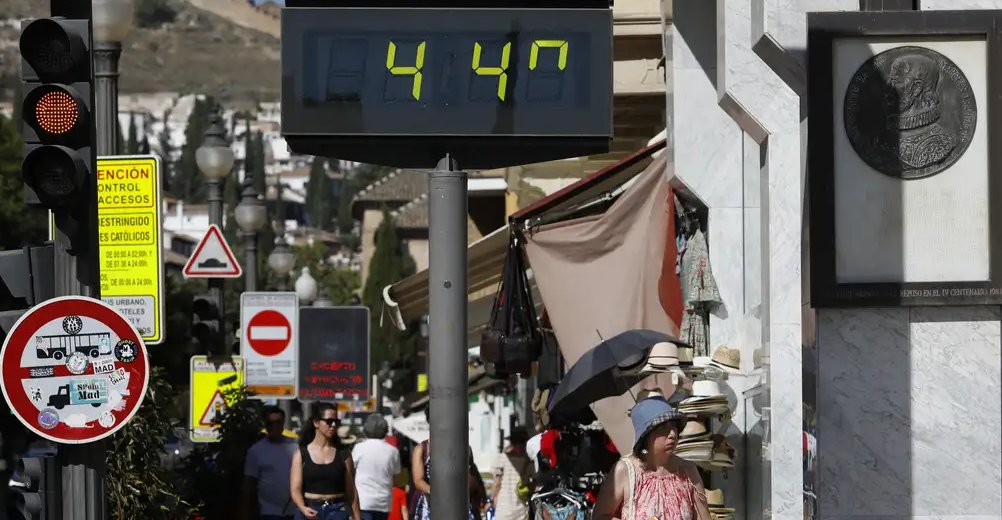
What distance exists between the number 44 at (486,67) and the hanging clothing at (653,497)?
190 centimetres

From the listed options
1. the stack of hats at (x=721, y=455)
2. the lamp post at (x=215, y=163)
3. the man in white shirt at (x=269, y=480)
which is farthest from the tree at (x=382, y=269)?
the stack of hats at (x=721, y=455)

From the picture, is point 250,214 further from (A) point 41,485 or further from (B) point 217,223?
(A) point 41,485

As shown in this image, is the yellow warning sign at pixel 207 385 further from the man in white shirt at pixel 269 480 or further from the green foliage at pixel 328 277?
the green foliage at pixel 328 277

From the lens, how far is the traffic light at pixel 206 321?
58.1 ft

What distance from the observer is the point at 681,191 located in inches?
473

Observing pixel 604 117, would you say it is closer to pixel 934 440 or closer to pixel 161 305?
pixel 934 440

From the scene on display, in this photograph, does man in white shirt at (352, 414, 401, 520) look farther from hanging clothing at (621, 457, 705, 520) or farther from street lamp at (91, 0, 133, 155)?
hanging clothing at (621, 457, 705, 520)

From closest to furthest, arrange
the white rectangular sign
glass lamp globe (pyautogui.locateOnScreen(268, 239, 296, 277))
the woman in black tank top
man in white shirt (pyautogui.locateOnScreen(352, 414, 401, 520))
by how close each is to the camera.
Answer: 1. the woman in black tank top
2. man in white shirt (pyautogui.locateOnScreen(352, 414, 401, 520))
3. the white rectangular sign
4. glass lamp globe (pyautogui.locateOnScreen(268, 239, 296, 277))

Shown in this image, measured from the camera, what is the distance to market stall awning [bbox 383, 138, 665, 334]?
44.5 ft

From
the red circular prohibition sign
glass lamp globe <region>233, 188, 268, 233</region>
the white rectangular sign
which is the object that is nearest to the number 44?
the white rectangular sign

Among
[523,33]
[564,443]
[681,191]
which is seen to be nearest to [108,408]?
[523,33]

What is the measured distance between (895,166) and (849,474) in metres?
1.39

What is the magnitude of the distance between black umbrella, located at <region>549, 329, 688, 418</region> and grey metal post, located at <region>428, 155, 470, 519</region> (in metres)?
3.90

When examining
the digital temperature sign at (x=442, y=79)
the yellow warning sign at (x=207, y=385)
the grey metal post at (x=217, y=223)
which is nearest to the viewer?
the digital temperature sign at (x=442, y=79)
